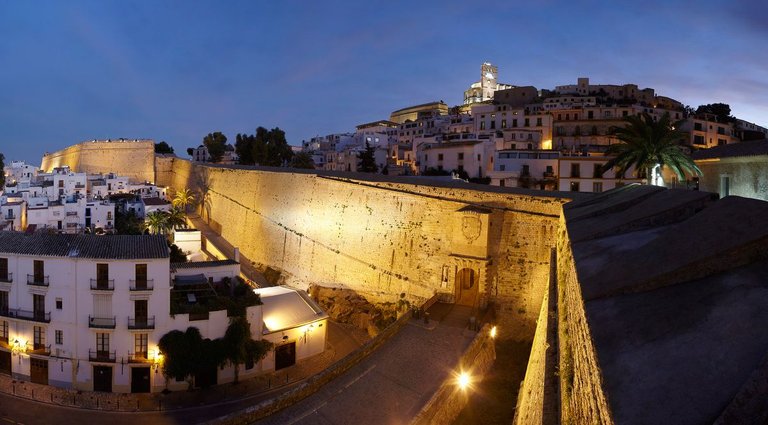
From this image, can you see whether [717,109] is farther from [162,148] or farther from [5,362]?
[162,148]

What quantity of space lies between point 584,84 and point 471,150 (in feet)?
79.0

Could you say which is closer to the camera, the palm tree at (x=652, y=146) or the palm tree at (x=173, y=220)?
the palm tree at (x=652, y=146)

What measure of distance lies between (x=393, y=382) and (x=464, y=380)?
4.59 feet

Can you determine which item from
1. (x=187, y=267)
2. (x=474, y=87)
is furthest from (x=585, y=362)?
(x=474, y=87)

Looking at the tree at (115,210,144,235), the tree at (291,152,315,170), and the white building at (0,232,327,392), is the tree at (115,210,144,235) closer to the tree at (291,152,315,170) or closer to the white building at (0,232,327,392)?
the tree at (291,152,315,170)

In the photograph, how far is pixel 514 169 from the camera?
23.9 m

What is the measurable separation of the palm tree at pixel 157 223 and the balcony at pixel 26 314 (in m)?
13.1

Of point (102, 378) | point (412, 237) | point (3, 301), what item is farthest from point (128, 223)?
point (412, 237)

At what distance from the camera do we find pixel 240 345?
13.2 metres

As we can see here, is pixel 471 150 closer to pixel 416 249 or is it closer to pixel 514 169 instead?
pixel 514 169

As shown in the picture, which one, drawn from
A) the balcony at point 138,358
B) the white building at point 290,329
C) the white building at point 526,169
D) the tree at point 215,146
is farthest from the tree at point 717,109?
the tree at point 215,146

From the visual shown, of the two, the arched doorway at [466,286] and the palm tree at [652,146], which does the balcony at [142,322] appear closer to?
the arched doorway at [466,286]

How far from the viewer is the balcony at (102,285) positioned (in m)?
13.1

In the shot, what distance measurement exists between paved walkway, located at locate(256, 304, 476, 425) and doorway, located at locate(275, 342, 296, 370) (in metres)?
3.88
